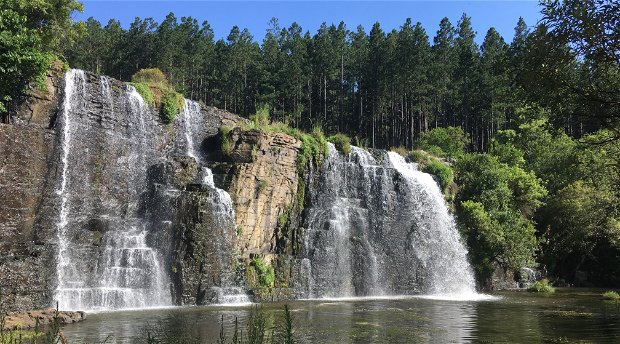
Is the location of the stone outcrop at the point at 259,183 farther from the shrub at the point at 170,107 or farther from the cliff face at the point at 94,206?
the shrub at the point at 170,107

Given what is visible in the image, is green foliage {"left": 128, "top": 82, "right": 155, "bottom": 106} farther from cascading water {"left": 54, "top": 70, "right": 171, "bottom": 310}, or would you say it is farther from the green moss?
the green moss

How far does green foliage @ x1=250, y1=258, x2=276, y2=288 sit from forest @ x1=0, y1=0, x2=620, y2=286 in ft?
39.8

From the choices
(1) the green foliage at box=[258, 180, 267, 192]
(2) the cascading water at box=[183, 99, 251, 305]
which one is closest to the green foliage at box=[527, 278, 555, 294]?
(1) the green foliage at box=[258, 180, 267, 192]

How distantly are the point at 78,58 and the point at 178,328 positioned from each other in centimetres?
5602

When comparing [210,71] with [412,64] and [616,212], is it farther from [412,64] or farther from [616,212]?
[616,212]

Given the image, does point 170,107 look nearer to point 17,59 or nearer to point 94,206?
point 94,206

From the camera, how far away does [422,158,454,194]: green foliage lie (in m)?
33.8

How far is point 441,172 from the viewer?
34.0m

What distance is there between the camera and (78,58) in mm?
61844

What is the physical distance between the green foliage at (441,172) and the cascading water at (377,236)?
2.84ft

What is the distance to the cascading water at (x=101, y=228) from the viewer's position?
66.2 ft

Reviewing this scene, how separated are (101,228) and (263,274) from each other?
24.2 ft

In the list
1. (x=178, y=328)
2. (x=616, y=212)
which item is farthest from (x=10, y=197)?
(x=616, y=212)

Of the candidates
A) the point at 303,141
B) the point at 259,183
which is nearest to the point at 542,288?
the point at 303,141
